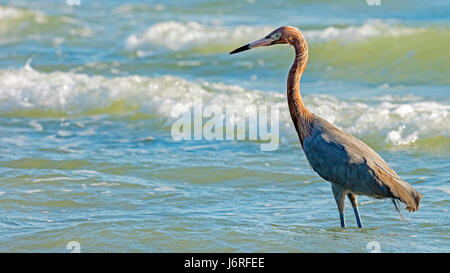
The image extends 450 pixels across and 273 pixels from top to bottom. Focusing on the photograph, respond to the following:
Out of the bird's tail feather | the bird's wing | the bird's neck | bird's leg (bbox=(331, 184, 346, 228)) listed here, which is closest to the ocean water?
bird's leg (bbox=(331, 184, 346, 228))

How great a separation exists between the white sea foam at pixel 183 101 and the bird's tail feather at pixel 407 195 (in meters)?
3.55

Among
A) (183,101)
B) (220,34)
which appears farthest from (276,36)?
(220,34)

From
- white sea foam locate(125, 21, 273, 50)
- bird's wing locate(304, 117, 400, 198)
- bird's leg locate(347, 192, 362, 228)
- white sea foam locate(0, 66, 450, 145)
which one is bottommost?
bird's leg locate(347, 192, 362, 228)

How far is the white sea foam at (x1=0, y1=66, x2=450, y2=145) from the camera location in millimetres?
10336

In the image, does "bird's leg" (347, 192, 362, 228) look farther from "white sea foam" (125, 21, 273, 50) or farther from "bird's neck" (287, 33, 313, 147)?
"white sea foam" (125, 21, 273, 50)

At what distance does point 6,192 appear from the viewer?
794 centimetres

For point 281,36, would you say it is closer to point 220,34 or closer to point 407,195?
point 407,195

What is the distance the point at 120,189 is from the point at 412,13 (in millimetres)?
13212

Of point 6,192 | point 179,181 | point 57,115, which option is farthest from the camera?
point 57,115

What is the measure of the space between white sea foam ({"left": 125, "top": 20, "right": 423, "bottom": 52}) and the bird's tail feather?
33.4 feet

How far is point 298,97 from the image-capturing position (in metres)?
7.14

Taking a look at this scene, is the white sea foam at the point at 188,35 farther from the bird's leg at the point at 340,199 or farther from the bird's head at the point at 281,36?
the bird's leg at the point at 340,199
